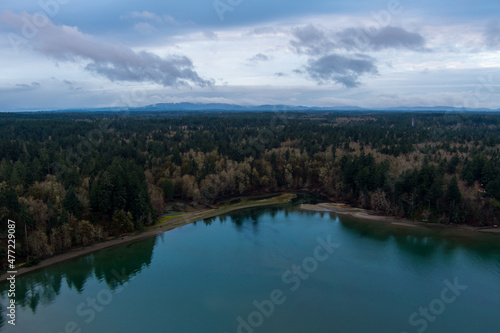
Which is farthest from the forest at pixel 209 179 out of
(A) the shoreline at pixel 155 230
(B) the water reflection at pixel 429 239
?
(B) the water reflection at pixel 429 239

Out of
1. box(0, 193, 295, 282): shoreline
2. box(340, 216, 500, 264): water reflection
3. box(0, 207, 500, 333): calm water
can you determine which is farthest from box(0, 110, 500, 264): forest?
box(0, 207, 500, 333): calm water

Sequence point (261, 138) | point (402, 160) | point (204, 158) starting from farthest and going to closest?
point (261, 138) < point (204, 158) < point (402, 160)

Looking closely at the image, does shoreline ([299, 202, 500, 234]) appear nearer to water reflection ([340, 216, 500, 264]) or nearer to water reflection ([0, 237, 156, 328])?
water reflection ([340, 216, 500, 264])

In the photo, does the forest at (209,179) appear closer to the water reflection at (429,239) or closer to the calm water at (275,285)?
Answer: the water reflection at (429,239)

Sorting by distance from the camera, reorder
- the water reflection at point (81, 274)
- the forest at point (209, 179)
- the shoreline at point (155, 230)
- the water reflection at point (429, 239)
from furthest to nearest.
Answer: the forest at point (209, 179) < the water reflection at point (429, 239) < the shoreline at point (155, 230) < the water reflection at point (81, 274)

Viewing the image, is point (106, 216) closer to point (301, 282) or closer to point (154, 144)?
point (301, 282)

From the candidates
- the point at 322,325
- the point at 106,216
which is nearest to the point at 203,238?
the point at 106,216

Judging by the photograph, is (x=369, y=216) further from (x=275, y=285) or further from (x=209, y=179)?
(x=209, y=179)
